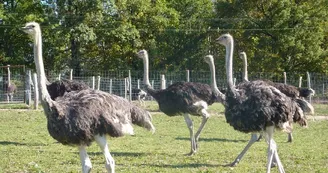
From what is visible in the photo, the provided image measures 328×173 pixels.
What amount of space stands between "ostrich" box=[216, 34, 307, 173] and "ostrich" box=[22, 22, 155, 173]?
1514mm

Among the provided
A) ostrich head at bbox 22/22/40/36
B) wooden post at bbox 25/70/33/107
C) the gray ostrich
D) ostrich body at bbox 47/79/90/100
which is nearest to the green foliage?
wooden post at bbox 25/70/33/107

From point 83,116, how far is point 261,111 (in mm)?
2427

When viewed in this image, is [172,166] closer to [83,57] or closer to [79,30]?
[79,30]

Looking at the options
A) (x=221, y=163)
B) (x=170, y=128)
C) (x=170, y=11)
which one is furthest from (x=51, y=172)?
(x=170, y=11)

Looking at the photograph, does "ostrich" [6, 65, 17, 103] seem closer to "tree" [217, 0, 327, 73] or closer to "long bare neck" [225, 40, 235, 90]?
"tree" [217, 0, 327, 73]

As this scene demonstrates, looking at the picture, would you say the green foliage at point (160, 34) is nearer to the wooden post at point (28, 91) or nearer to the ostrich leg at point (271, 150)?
the wooden post at point (28, 91)

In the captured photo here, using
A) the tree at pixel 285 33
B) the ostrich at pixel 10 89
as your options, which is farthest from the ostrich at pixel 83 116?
the tree at pixel 285 33

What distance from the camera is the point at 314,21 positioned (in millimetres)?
31750

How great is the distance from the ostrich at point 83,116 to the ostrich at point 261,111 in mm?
1514

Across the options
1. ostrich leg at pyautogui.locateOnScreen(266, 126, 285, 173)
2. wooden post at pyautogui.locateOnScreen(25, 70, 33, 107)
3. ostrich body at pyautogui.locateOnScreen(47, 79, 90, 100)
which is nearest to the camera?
ostrich leg at pyautogui.locateOnScreen(266, 126, 285, 173)

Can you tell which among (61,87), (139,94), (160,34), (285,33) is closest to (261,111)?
(61,87)

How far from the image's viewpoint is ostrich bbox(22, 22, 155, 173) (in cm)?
582

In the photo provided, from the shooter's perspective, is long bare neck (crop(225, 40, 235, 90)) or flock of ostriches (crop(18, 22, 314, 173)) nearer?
flock of ostriches (crop(18, 22, 314, 173))

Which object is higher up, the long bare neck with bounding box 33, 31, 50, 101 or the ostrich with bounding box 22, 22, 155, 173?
the long bare neck with bounding box 33, 31, 50, 101
